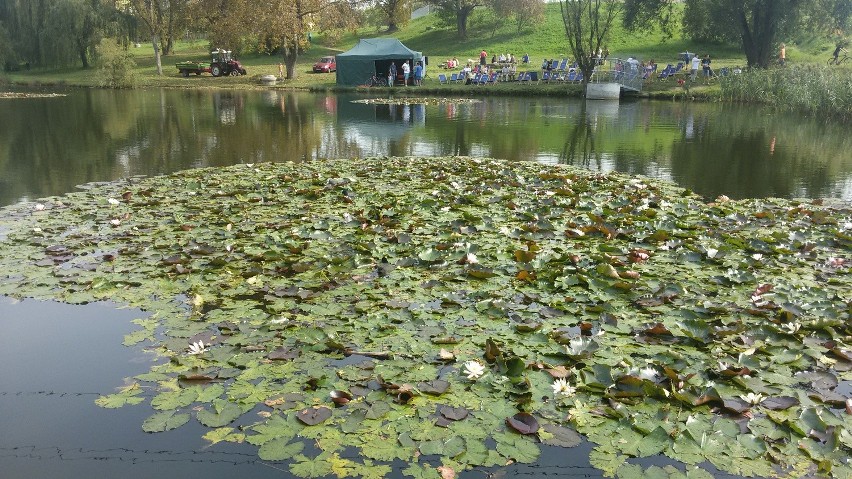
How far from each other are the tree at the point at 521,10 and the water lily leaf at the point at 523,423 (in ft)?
164

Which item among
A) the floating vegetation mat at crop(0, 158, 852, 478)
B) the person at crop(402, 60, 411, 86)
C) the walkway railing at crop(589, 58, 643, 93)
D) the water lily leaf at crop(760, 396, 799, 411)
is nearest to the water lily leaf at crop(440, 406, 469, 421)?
the floating vegetation mat at crop(0, 158, 852, 478)

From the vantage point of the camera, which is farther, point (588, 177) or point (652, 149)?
point (652, 149)

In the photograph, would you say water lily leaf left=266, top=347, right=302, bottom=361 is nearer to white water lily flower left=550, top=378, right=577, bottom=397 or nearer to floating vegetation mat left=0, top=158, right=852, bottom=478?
floating vegetation mat left=0, top=158, right=852, bottom=478

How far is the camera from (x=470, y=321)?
4539 millimetres

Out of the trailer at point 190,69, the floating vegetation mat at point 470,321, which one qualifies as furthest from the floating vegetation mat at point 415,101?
the floating vegetation mat at point 470,321

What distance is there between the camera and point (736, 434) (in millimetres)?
3262

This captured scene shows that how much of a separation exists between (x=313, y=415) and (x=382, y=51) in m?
34.3

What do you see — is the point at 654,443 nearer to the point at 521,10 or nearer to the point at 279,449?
the point at 279,449

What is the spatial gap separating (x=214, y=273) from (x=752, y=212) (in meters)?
6.05

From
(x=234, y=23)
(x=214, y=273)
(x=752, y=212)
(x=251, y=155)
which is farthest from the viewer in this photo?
(x=234, y=23)

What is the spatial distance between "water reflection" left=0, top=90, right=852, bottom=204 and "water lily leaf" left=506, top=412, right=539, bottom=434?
7596 millimetres

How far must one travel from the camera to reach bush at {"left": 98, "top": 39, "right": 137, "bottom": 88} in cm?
3531

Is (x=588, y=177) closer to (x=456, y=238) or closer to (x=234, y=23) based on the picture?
(x=456, y=238)

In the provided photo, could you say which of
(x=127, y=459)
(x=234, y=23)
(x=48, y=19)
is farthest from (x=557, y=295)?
(x=48, y=19)
